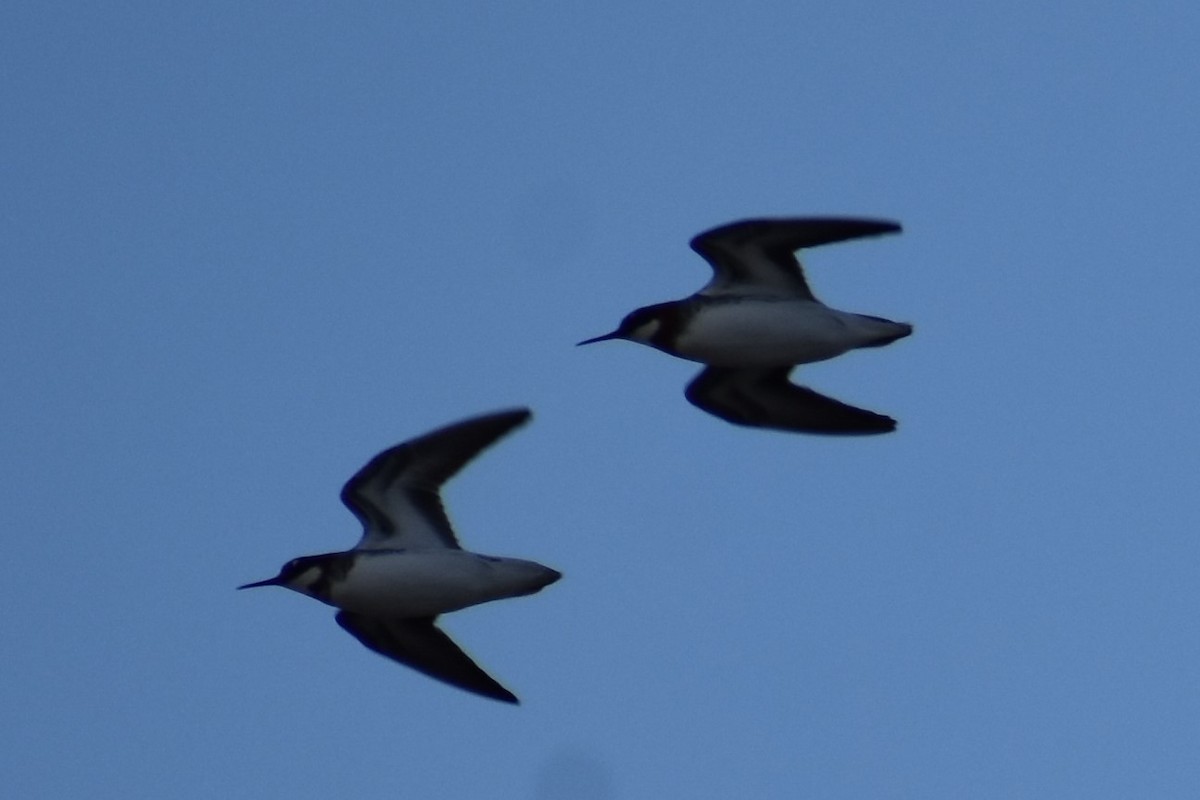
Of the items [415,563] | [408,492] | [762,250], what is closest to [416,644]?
[415,563]

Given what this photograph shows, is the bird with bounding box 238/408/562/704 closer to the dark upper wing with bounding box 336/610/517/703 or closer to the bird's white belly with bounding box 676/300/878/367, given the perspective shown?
the dark upper wing with bounding box 336/610/517/703

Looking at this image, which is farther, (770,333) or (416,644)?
(416,644)

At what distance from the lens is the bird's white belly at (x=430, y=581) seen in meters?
19.7

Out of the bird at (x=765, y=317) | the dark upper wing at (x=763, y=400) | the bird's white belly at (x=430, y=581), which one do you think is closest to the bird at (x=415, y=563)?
the bird's white belly at (x=430, y=581)

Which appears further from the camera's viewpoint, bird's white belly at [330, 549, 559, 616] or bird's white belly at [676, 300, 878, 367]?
bird's white belly at [676, 300, 878, 367]

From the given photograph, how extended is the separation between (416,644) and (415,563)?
112cm

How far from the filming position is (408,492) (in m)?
20.6

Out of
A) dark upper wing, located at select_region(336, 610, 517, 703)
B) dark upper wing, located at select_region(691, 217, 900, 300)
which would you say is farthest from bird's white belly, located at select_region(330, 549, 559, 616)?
dark upper wing, located at select_region(691, 217, 900, 300)

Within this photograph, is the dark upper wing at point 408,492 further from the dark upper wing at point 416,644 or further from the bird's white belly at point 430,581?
the dark upper wing at point 416,644

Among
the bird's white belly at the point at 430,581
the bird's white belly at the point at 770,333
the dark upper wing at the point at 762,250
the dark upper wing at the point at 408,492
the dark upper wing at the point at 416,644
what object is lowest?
the dark upper wing at the point at 416,644

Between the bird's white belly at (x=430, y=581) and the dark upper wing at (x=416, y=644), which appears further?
the dark upper wing at (x=416, y=644)

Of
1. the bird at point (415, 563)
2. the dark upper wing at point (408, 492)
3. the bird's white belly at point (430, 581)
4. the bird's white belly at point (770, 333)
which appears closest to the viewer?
the bird's white belly at point (430, 581)

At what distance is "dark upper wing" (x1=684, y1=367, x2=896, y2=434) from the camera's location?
71.4 feet

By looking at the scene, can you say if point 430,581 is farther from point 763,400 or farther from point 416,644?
point 763,400
